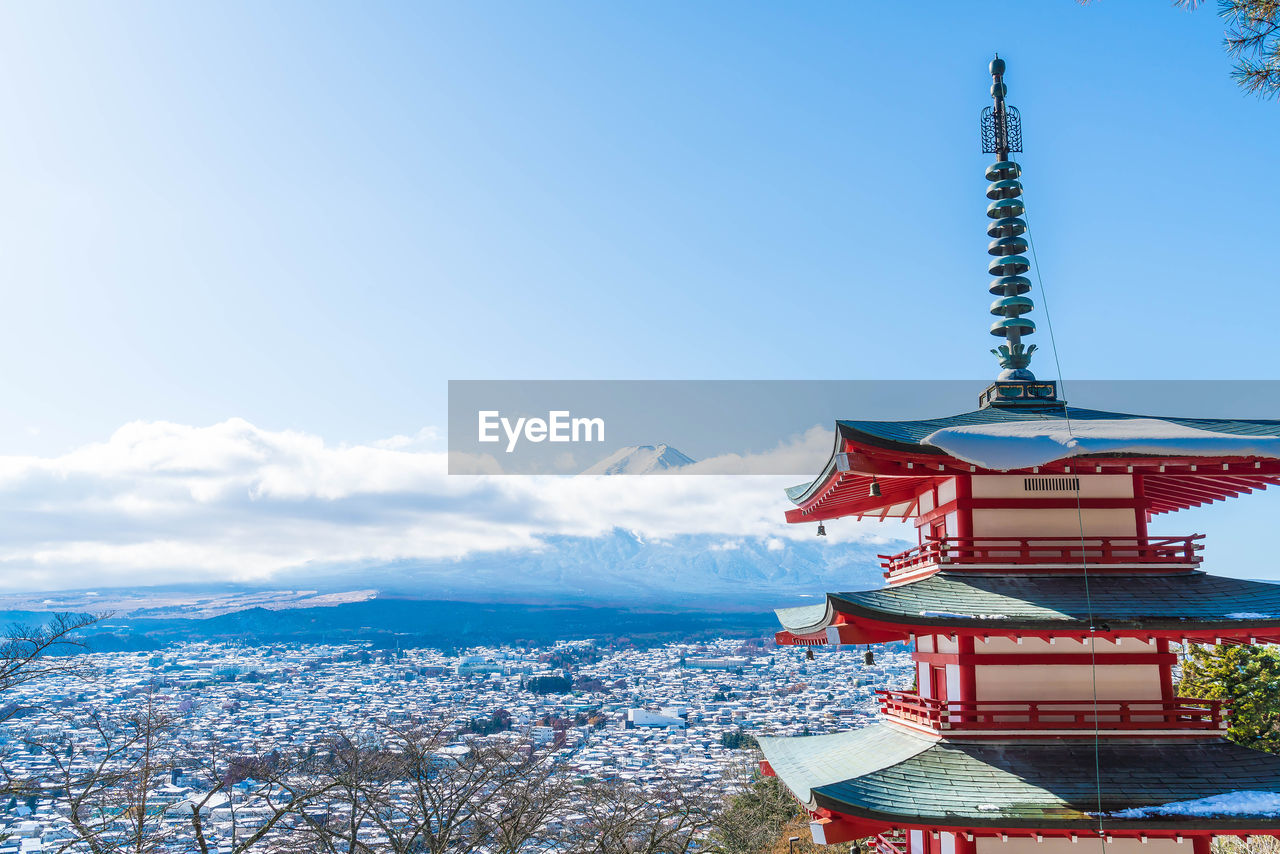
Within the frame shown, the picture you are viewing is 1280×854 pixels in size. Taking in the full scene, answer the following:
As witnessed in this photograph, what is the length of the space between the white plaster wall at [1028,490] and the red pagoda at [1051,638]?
24mm

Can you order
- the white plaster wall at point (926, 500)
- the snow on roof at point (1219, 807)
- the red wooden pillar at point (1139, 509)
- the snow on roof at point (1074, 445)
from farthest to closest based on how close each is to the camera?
the white plaster wall at point (926, 500)
the red wooden pillar at point (1139, 509)
the snow on roof at point (1074, 445)
the snow on roof at point (1219, 807)

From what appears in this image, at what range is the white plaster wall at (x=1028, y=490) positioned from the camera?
1054 centimetres

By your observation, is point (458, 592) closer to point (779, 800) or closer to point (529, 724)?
point (529, 724)

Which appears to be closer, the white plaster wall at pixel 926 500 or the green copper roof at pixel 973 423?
the green copper roof at pixel 973 423

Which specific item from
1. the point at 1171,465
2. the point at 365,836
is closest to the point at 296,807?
the point at 365,836

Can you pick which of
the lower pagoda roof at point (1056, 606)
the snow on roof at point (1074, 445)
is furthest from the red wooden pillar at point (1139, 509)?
the snow on roof at point (1074, 445)

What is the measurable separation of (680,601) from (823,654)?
71.9 meters

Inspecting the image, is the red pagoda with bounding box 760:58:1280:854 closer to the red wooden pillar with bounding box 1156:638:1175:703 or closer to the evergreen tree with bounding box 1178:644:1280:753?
the red wooden pillar with bounding box 1156:638:1175:703

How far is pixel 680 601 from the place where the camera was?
189000mm

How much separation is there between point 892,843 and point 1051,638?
14.8 ft

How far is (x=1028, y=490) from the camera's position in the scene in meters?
10.6

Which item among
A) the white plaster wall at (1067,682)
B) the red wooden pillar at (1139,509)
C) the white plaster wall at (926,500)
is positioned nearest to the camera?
the white plaster wall at (1067,682)

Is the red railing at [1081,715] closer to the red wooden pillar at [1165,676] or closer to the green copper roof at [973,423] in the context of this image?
the red wooden pillar at [1165,676]

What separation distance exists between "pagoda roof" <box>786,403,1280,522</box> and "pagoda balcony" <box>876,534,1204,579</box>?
800mm
